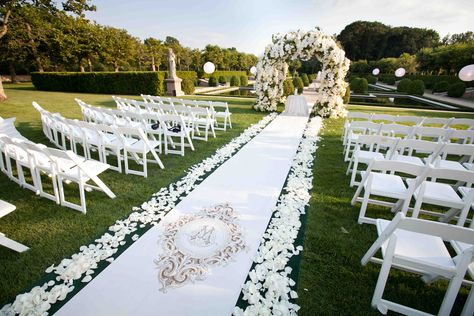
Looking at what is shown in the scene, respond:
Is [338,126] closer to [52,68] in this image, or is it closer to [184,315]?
[184,315]

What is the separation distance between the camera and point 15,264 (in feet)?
8.37

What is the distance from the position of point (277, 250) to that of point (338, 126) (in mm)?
7628

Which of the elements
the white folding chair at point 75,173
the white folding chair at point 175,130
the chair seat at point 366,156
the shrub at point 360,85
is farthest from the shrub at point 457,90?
the white folding chair at point 75,173

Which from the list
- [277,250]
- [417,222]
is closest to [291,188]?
[277,250]

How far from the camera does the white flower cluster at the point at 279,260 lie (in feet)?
7.13

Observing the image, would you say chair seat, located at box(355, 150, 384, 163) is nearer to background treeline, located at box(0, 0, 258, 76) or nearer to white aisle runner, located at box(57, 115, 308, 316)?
white aisle runner, located at box(57, 115, 308, 316)

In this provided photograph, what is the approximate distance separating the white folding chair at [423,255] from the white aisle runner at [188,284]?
1.29 meters

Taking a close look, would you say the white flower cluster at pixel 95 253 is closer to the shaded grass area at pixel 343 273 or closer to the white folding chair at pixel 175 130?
the white folding chair at pixel 175 130

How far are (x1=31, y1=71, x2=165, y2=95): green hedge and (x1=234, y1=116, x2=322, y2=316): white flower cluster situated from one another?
623 inches

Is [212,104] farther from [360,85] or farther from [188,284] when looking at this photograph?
[360,85]

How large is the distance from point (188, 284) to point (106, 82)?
2043 cm

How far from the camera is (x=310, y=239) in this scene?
3.05m

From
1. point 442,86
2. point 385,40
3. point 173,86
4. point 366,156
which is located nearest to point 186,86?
point 173,86

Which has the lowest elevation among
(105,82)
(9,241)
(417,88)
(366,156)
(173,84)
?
(9,241)
